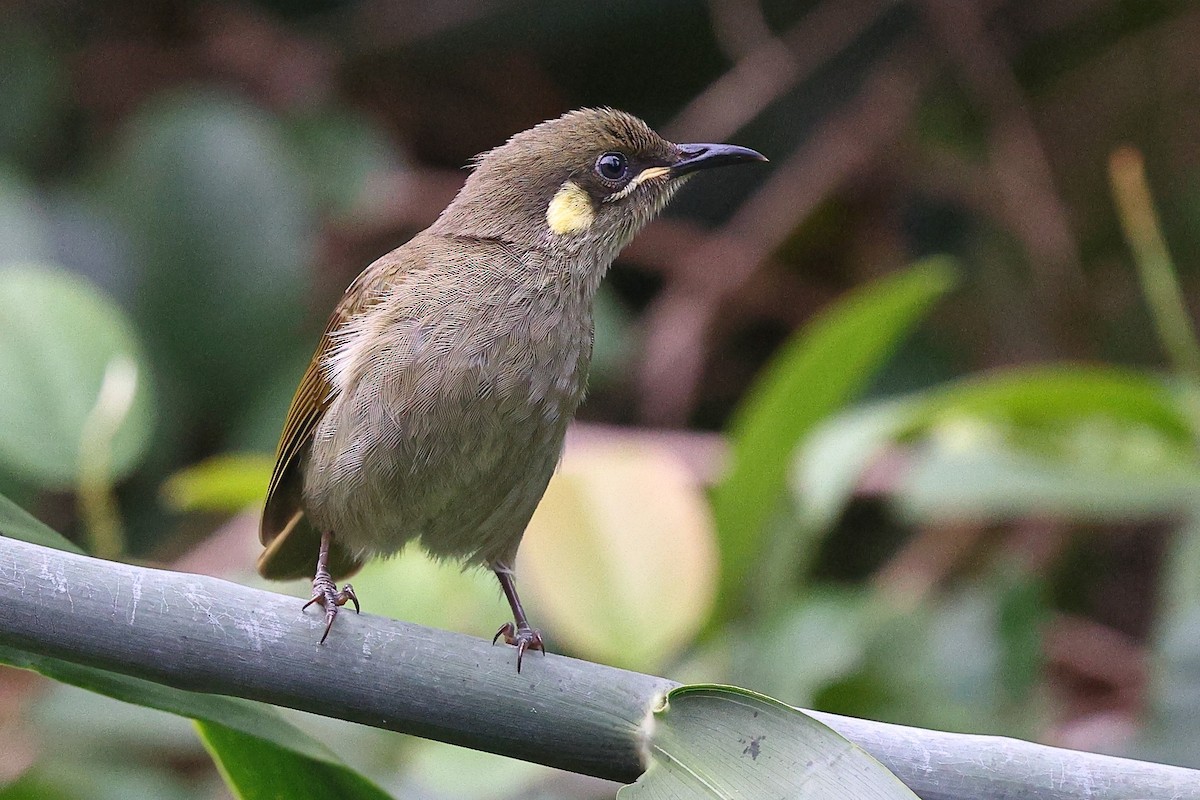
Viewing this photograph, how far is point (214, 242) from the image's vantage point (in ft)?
17.8

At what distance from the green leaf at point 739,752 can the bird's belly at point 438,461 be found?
46.8 inches

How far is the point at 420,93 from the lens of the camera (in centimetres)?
674

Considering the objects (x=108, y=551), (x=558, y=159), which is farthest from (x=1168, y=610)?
(x=108, y=551)

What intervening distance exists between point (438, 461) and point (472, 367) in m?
0.20

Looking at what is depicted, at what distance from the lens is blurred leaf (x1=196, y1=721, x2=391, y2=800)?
1.76 m

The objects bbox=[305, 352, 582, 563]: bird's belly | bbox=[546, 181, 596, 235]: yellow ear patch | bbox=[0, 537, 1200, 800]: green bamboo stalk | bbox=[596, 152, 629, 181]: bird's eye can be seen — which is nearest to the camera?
bbox=[0, 537, 1200, 800]: green bamboo stalk

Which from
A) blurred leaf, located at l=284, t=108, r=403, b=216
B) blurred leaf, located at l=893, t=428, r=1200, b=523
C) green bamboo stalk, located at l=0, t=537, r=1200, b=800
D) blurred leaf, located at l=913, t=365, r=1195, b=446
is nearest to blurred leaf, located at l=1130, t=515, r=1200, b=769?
blurred leaf, located at l=893, t=428, r=1200, b=523

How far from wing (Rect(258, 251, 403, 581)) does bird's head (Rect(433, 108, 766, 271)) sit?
0.29 meters

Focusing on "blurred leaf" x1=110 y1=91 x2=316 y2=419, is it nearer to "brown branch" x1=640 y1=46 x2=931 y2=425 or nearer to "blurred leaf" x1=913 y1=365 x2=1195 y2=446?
"brown branch" x1=640 y1=46 x2=931 y2=425

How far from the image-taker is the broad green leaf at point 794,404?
372 centimetres

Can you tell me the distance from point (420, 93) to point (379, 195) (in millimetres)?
1007

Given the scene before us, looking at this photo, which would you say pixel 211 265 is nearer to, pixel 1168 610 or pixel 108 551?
pixel 108 551

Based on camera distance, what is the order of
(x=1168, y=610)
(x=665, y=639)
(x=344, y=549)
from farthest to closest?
(x=1168, y=610) < (x=665, y=639) < (x=344, y=549)

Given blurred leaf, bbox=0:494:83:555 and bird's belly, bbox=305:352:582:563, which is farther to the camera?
bird's belly, bbox=305:352:582:563
